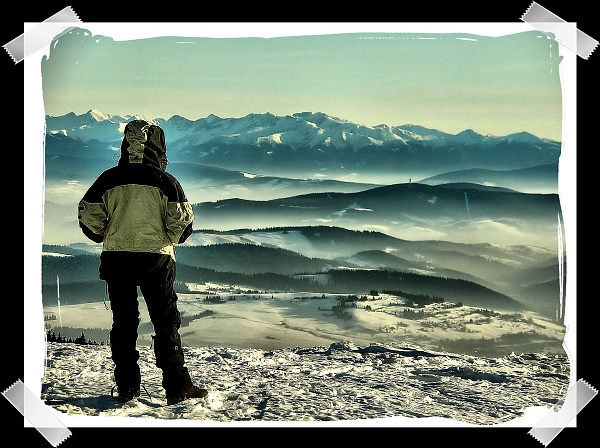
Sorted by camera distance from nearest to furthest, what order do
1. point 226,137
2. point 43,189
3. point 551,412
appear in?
1. point 551,412
2. point 43,189
3. point 226,137

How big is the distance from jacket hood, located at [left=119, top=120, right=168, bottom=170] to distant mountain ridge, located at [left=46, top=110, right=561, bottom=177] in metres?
1.03

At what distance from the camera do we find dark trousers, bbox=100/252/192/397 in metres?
4.89

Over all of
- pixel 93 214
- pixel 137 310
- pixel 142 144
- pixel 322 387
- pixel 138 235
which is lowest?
pixel 322 387

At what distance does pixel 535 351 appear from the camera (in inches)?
230

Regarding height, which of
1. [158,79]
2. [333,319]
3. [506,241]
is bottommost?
[333,319]

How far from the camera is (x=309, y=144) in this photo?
620 cm

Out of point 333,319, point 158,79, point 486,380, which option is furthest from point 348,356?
point 158,79

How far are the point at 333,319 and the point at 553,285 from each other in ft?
4.62

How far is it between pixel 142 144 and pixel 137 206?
1.13ft

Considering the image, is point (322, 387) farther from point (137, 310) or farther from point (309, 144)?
point (309, 144)

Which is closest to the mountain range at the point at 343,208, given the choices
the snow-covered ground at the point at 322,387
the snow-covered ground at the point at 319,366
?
the snow-covered ground at the point at 319,366

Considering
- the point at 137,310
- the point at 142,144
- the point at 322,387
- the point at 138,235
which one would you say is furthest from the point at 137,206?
the point at 322,387

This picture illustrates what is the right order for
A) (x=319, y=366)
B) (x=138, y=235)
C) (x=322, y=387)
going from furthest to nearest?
(x=319, y=366) → (x=322, y=387) → (x=138, y=235)

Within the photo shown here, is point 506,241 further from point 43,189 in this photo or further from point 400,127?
point 43,189
